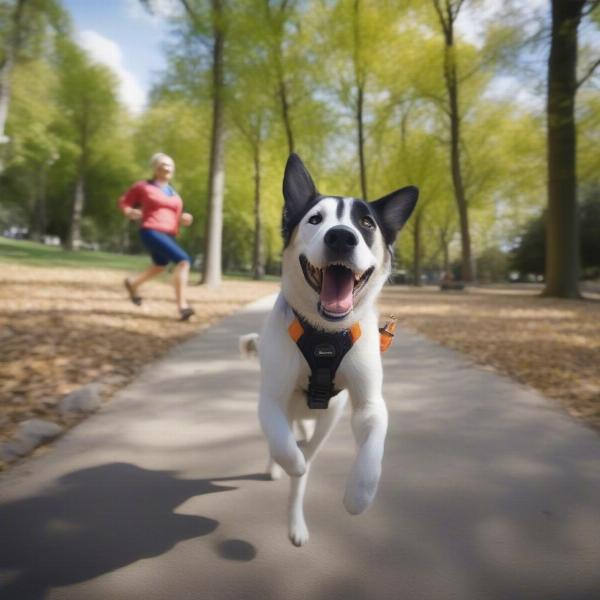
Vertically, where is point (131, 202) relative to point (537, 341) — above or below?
above

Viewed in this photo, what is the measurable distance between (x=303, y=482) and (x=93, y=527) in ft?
3.03

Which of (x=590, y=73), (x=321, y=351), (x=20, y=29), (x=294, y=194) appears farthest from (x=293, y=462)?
(x=20, y=29)

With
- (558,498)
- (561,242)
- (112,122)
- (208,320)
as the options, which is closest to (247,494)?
(558,498)

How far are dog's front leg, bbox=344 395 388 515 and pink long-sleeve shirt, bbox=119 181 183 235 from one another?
204 inches

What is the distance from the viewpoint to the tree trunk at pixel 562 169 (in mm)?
12297

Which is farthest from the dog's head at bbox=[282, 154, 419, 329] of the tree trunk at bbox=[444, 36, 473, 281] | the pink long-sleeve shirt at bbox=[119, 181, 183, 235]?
the tree trunk at bbox=[444, 36, 473, 281]

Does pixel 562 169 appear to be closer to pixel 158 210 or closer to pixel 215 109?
pixel 215 109

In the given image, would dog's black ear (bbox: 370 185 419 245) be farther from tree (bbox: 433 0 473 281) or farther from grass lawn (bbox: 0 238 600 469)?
tree (bbox: 433 0 473 281)

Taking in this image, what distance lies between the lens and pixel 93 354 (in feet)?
16.2

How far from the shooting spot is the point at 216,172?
14.4m

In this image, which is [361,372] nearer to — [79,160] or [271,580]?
[271,580]

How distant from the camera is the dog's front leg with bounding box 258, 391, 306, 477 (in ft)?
5.83

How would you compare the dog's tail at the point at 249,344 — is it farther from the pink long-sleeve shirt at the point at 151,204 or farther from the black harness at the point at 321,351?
the pink long-sleeve shirt at the point at 151,204

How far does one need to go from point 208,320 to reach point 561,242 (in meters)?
11.3
